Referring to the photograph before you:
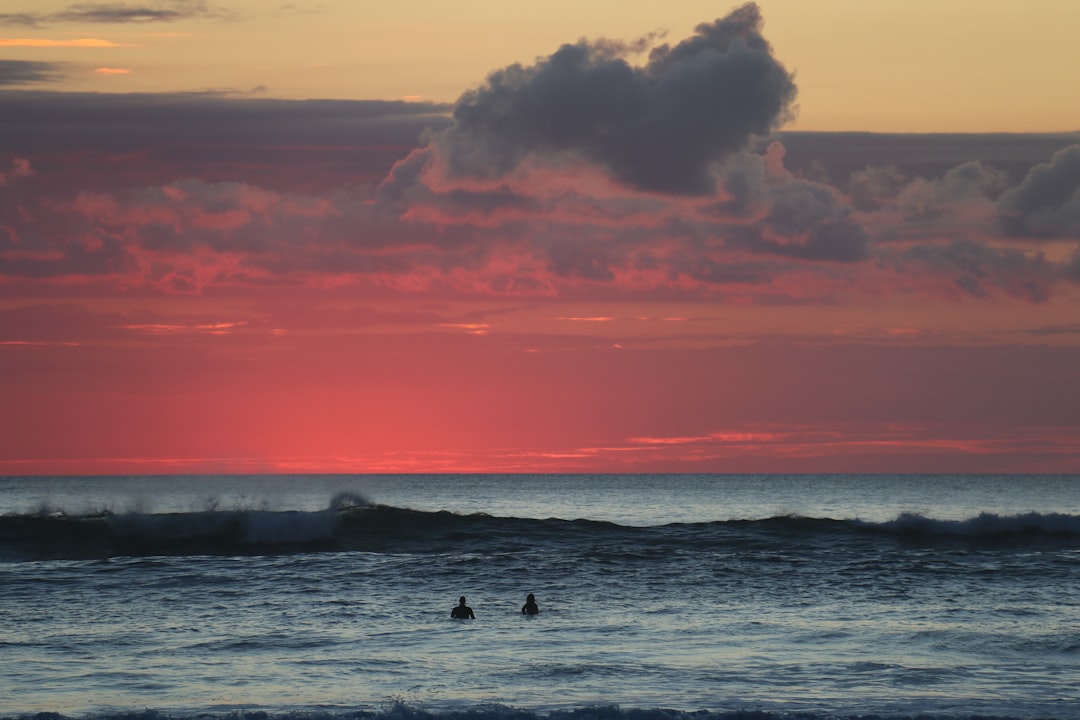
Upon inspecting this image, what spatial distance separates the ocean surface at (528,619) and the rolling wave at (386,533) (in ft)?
0.58

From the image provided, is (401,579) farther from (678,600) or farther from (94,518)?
(94,518)

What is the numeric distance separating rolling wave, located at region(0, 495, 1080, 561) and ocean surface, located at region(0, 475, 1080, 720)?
18 cm

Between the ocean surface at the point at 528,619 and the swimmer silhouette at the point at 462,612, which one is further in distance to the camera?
the swimmer silhouette at the point at 462,612

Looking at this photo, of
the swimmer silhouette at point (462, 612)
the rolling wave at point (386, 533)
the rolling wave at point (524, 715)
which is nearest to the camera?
the rolling wave at point (524, 715)

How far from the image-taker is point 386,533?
153ft

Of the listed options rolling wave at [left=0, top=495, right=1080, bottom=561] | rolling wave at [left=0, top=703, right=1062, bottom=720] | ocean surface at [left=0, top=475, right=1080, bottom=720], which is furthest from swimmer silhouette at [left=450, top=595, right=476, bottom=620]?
rolling wave at [left=0, top=495, right=1080, bottom=561]

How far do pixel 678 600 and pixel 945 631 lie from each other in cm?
694

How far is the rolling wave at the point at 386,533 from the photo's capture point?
42.8 meters

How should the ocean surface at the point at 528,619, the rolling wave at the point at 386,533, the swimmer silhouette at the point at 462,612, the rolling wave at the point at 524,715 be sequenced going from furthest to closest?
the rolling wave at the point at 386,533 < the swimmer silhouette at the point at 462,612 < the ocean surface at the point at 528,619 < the rolling wave at the point at 524,715

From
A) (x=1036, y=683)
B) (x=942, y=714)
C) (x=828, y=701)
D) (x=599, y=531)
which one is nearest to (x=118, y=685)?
(x=828, y=701)

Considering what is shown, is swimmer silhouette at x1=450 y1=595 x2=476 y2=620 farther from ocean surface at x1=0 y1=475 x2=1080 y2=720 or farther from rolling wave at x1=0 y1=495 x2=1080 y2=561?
rolling wave at x1=0 y1=495 x2=1080 y2=561

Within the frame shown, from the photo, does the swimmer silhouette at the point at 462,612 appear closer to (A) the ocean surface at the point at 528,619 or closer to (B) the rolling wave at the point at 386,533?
(A) the ocean surface at the point at 528,619

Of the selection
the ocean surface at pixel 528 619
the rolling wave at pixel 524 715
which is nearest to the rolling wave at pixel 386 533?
the ocean surface at pixel 528 619

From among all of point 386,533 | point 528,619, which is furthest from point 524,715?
point 386,533
